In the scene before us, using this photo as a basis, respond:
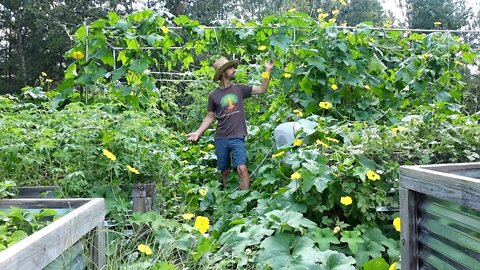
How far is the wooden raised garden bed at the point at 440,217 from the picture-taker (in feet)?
5.07

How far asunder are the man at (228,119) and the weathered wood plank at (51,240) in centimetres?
256

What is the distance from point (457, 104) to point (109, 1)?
1719cm

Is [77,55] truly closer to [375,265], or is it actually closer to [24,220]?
[24,220]

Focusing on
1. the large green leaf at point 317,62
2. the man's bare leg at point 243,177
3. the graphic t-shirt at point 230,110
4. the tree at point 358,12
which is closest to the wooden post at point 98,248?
the man's bare leg at point 243,177

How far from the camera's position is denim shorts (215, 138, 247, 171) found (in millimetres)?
4324

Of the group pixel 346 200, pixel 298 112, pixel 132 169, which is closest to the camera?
pixel 346 200

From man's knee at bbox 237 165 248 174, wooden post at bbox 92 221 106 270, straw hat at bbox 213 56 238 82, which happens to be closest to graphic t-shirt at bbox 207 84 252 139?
straw hat at bbox 213 56 238 82

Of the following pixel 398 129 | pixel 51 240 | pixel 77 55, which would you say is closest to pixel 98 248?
pixel 51 240

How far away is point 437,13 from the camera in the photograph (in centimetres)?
2312

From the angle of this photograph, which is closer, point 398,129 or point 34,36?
point 398,129

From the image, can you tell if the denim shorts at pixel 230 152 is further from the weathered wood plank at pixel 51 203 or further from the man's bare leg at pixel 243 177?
the weathered wood plank at pixel 51 203

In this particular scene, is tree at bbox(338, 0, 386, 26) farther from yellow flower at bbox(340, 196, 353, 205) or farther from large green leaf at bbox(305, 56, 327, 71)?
yellow flower at bbox(340, 196, 353, 205)

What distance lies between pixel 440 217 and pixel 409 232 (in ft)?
0.65

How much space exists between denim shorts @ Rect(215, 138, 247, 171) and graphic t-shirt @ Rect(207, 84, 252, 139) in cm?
5
